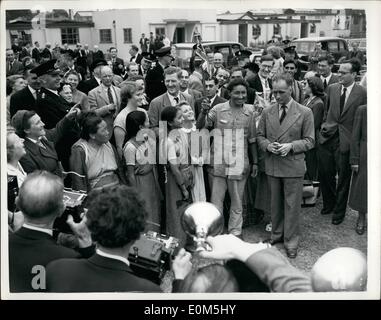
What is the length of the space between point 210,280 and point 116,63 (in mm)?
7462

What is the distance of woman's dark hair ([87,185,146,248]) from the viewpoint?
2307mm

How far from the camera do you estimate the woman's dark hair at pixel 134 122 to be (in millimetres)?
4016

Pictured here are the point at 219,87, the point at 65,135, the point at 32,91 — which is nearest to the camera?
the point at 65,135

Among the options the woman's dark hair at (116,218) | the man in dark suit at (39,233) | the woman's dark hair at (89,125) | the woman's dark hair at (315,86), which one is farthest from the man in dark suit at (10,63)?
the woman's dark hair at (315,86)

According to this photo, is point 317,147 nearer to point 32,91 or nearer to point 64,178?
point 64,178

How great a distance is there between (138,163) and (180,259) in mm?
1675

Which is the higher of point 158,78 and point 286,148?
point 158,78

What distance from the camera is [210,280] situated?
7.68 ft

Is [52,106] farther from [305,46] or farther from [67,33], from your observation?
[305,46]

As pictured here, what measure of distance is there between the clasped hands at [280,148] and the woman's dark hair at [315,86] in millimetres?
1308

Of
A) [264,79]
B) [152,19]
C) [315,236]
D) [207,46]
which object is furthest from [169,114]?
[207,46]

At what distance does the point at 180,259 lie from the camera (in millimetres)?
2482

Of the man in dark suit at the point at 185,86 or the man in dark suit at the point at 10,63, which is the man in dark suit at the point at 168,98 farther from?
the man in dark suit at the point at 10,63
